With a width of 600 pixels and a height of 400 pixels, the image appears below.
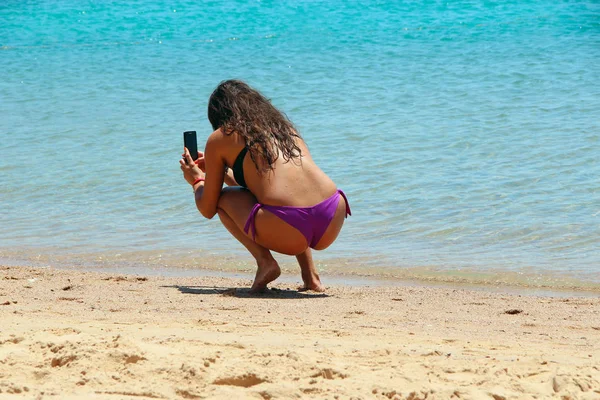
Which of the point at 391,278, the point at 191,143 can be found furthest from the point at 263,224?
the point at 391,278

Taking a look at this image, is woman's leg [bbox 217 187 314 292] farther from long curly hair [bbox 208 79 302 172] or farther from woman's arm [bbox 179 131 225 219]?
long curly hair [bbox 208 79 302 172]

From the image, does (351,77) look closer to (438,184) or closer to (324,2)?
(438,184)

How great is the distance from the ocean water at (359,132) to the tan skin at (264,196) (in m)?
1.09

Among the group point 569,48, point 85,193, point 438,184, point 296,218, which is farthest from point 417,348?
point 569,48

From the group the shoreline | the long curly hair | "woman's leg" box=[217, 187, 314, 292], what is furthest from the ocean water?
the long curly hair

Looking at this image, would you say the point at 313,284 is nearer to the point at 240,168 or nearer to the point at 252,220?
the point at 252,220

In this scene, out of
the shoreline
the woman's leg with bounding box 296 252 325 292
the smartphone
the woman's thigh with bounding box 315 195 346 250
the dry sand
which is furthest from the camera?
the shoreline

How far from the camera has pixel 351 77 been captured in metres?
12.7

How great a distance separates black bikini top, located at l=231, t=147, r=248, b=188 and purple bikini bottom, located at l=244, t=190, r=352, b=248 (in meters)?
0.20

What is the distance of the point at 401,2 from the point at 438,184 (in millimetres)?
13608

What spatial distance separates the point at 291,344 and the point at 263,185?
1273 mm

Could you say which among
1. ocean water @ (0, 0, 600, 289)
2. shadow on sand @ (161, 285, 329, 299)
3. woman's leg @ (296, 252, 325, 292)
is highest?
woman's leg @ (296, 252, 325, 292)

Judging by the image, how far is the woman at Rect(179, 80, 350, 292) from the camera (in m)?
4.33

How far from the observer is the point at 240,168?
4.44m
